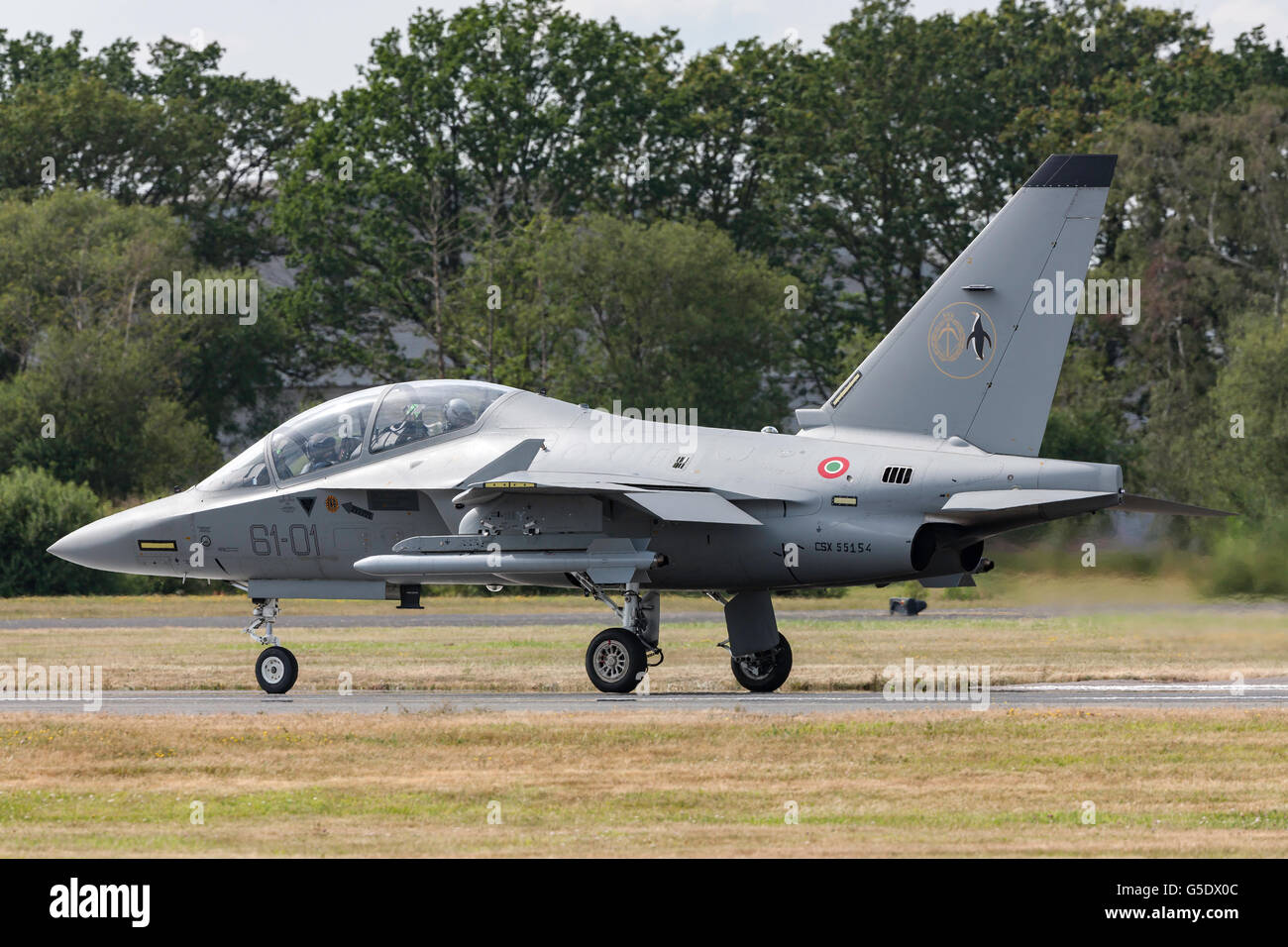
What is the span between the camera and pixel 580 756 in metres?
15.7

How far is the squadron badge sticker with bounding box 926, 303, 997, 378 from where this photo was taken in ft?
68.6

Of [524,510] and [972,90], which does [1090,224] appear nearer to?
[524,510]

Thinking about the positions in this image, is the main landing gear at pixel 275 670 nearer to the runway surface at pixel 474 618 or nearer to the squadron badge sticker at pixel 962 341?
the squadron badge sticker at pixel 962 341

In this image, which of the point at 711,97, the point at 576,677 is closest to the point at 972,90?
the point at 711,97

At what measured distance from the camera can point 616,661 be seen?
21344 mm

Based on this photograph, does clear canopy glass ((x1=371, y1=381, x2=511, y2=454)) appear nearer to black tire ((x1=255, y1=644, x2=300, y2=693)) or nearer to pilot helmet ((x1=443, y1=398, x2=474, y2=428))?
pilot helmet ((x1=443, y1=398, x2=474, y2=428))

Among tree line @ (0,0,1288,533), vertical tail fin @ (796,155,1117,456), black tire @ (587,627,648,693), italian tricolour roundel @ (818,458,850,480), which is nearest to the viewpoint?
vertical tail fin @ (796,155,1117,456)

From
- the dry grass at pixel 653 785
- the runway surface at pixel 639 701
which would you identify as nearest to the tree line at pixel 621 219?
the runway surface at pixel 639 701

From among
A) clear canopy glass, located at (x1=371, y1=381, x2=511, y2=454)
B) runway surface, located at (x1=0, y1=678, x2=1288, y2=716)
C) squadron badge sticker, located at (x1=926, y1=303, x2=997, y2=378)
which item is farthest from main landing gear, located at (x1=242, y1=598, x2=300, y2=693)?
squadron badge sticker, located at (x1=926, y1=303, x2=997, y2=378)

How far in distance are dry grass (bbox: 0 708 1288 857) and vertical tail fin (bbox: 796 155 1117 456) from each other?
12.6 feet

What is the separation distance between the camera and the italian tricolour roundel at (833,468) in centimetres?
2091

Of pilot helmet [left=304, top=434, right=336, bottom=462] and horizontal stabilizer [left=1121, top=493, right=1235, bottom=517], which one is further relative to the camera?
pilot helmet [left=304, top=434, right=336, bottom=462]

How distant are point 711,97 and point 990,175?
13.1m

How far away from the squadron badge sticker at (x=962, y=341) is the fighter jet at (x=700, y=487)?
23mm
